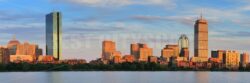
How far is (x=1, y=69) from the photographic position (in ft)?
653

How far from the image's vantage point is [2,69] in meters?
200

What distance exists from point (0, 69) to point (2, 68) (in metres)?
1.57

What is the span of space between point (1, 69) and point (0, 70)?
1286 millimetres

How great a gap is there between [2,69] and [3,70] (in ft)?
1.66

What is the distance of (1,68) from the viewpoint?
198750mm

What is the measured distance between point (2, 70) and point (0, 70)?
1.32 metres

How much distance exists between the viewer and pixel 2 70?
19900 cm

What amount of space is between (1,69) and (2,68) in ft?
2.13

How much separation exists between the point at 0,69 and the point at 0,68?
0.45m

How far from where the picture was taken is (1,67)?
7849 inches

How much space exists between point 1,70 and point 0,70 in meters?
0.66

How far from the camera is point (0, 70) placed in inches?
7785

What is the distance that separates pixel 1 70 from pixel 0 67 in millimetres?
1120
